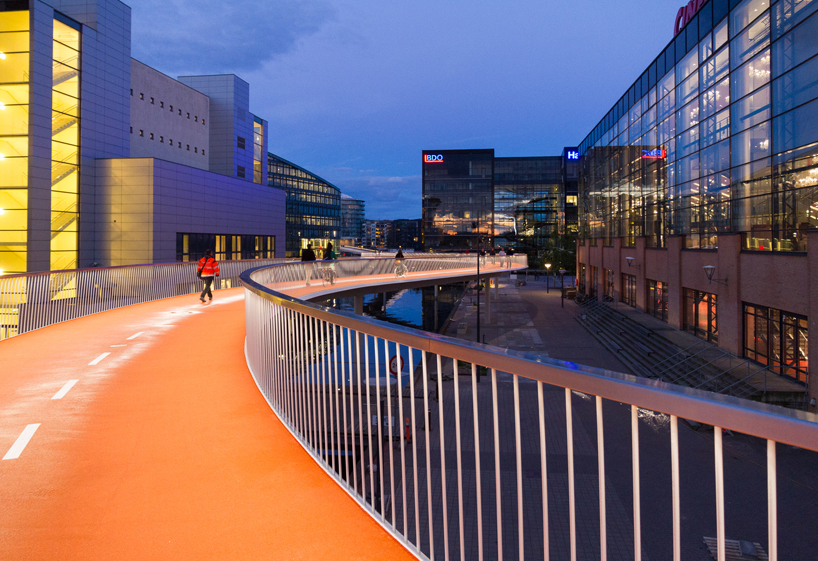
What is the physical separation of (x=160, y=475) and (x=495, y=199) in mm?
102968

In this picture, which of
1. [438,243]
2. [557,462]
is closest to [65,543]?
[557,462]

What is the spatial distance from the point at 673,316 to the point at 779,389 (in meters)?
12.5

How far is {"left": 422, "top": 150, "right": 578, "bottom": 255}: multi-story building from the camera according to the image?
98.3m

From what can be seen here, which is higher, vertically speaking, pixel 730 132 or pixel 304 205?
pixel 304 205

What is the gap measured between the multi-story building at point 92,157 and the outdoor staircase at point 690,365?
33.5 meters

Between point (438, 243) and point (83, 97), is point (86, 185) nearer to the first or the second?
point (83, 97)

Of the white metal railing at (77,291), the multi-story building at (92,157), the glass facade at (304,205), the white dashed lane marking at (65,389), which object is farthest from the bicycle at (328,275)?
the glass facade at (304,205)

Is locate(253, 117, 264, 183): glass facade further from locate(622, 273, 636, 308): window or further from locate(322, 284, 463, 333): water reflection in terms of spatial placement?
locate(622, 273, 636, 308): window

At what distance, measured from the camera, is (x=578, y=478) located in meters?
11.9

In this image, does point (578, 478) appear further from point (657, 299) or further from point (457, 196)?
point (457, 196)

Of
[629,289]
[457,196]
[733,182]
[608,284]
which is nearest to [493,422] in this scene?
[733,182]

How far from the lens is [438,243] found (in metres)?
98.9

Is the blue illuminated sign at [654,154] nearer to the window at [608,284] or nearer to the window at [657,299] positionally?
the window at [657,299]

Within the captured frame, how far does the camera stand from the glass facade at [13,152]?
31719 millimetres
